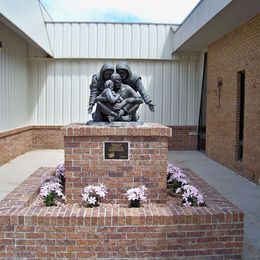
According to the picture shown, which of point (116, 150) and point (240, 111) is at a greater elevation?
point (240, 111)

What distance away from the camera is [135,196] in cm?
421

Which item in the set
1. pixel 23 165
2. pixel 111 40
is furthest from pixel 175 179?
pixel 111 40

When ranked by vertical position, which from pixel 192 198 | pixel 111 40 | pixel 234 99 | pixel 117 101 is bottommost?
pixel 192 198

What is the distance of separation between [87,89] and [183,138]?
12.9ft

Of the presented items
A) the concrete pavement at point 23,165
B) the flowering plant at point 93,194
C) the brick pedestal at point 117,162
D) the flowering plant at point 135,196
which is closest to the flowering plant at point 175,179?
the brick pedestal at point 117,162

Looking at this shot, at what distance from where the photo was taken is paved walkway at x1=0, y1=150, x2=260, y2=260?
15.4 ft

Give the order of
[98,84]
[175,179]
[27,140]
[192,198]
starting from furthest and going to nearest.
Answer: [27,140] → [175,179] → [98,84] → [192,198]

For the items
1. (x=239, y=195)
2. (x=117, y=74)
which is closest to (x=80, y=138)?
(x=117, y=74)

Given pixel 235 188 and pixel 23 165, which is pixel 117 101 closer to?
pixel 235 188

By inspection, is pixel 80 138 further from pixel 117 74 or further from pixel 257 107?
pixel 257 107

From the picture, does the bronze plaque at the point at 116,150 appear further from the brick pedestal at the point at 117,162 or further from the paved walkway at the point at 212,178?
the paved walkway at the point at 212,178

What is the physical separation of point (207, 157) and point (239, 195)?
Result: 5.00 meters

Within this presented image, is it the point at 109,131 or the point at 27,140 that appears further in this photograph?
the point at 27,140

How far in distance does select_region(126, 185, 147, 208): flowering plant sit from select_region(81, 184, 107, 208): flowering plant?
318mm
